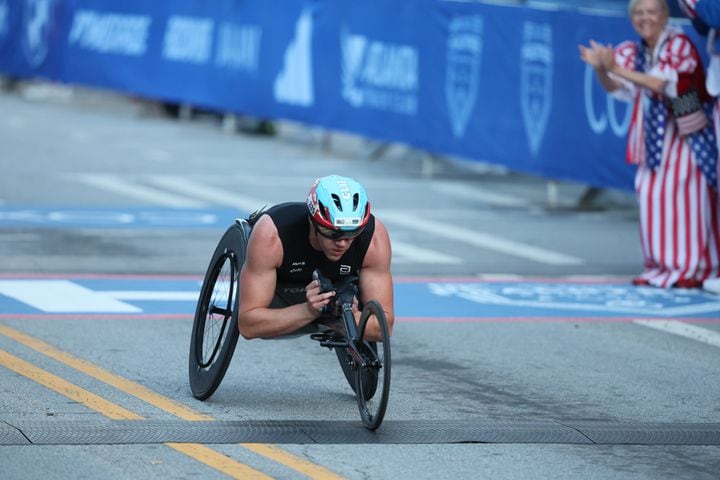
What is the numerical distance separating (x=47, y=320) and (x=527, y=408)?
367cm

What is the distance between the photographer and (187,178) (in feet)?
65.6

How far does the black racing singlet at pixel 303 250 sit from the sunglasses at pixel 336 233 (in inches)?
9.8

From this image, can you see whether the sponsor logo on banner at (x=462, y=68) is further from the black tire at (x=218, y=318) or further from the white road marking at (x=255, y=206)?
the black tire at (x=218, y=318)

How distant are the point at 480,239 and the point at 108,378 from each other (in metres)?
7.19

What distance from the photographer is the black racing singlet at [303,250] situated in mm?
8094

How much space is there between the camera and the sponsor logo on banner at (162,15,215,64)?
26.8 meters

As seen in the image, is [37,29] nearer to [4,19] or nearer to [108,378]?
[4,19]

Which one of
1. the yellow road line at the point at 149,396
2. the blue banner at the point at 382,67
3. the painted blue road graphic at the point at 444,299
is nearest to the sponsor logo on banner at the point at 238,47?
the blue banner at the point at 382,67

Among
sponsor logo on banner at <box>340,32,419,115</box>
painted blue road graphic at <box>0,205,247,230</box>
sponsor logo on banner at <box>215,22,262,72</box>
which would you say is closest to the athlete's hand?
painted blue road graphic at <box>0,205,247,230</box>

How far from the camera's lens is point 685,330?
1118 cm

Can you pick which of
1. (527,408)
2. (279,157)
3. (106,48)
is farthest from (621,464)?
(106,48)

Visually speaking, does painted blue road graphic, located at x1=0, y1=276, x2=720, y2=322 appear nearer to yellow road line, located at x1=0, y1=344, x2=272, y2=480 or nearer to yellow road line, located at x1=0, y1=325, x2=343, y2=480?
yellow road line, located at x1=0, y1=325, x2=343, y2=480

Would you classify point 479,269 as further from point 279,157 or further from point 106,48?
point 106,48

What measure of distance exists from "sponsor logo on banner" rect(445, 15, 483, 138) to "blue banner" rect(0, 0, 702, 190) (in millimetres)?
21
